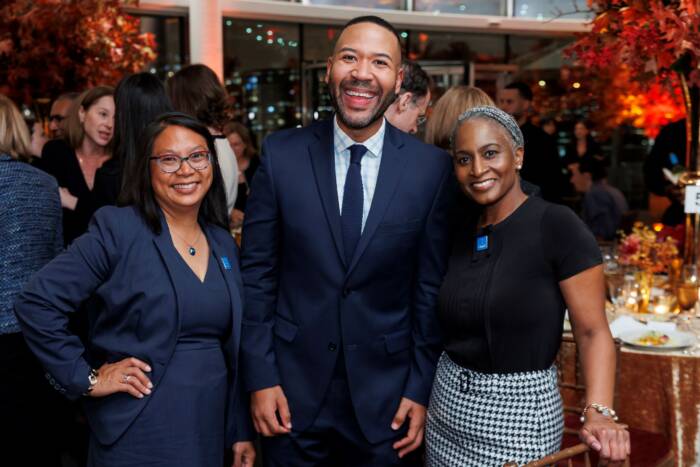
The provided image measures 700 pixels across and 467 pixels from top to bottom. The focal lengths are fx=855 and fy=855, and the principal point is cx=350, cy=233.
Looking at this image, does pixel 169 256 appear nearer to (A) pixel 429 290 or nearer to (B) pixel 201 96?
(A) pixel 429 290

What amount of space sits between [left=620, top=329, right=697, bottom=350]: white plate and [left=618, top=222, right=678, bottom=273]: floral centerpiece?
597 mm

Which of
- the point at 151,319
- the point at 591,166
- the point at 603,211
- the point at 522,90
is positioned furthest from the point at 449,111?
the point at 591,166

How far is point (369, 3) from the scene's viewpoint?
438 inches

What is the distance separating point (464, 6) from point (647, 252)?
822 centimetres

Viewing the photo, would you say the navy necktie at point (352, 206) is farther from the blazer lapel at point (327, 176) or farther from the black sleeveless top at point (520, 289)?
the black sleeveless top at point (520, 289)

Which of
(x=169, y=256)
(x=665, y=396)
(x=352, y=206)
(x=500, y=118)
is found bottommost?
(x=665, y=396)

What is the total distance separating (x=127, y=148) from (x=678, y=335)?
2.26m

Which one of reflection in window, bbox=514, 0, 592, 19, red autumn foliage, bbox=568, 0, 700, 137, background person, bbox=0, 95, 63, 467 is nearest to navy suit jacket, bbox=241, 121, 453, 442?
background person, bbox=0, 95, 63, 467

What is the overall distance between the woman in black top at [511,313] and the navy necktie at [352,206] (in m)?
0.27

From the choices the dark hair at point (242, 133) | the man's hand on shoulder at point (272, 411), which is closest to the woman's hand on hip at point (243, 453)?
the man's hand on shoulder at point (272, 411)

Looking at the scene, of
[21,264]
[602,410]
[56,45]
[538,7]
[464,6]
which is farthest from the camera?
[538,7]

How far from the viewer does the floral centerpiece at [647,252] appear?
4.02 m

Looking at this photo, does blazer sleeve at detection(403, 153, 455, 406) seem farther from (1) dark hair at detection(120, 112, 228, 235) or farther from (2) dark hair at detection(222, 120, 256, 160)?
(2) dark hair at detection(222, 120, 256, 160)

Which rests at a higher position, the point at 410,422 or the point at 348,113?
the point at 348,113
